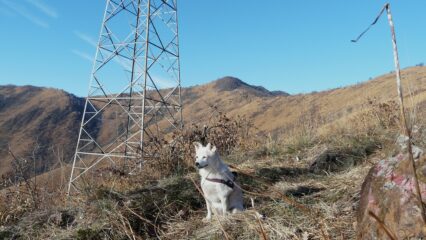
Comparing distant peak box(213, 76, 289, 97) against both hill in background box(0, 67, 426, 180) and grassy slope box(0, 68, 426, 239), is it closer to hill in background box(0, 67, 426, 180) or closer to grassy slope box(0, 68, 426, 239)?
hill in background box(0, 67, 426, 180)

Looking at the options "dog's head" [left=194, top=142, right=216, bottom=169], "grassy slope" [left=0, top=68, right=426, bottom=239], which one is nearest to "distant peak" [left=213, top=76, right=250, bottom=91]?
"grassy slope" [left=0, top=68, right=426, bottom=239]

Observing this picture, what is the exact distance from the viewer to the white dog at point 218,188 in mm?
4656

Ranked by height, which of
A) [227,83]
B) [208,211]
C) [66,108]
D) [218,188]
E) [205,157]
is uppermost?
[227,83]

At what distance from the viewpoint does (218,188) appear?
4.70 meters

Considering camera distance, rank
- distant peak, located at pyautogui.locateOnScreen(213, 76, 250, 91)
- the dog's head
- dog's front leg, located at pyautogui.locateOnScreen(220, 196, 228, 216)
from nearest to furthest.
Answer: dog's front leg, located at pyautogui.locateOnScreen(220, 196, 228, 216) → the dog's head → distant peak, located at pyautogui.locateOnScreen(213, 76, 250, 91)

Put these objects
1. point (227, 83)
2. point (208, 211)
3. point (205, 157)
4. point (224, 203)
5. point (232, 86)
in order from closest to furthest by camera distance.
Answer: point (224, 203) → point (208, 211) → point (205, 157) → point (232, 86) → point (227, 83)

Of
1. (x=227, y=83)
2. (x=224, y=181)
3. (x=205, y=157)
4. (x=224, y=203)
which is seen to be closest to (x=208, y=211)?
(x=224, y=203)

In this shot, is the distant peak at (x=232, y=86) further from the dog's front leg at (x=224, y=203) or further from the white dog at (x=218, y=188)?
the dog's front leg at (x=224, y=203)

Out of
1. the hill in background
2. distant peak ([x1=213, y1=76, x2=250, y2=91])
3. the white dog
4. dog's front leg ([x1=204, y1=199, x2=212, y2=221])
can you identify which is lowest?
dog's front leg ([x1=204, y1=199, x2=212, y2=221])

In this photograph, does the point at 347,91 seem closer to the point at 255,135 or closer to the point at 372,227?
the point at 255,135

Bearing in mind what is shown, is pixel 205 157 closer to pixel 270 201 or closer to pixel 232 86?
pixel 270 201

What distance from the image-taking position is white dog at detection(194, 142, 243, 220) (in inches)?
183

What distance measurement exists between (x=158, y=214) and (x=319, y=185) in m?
1.84

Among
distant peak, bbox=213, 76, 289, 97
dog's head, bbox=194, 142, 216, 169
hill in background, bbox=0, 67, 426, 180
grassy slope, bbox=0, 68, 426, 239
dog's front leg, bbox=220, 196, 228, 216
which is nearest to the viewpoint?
grassy slope, bbox=0, 68, 426, 239
